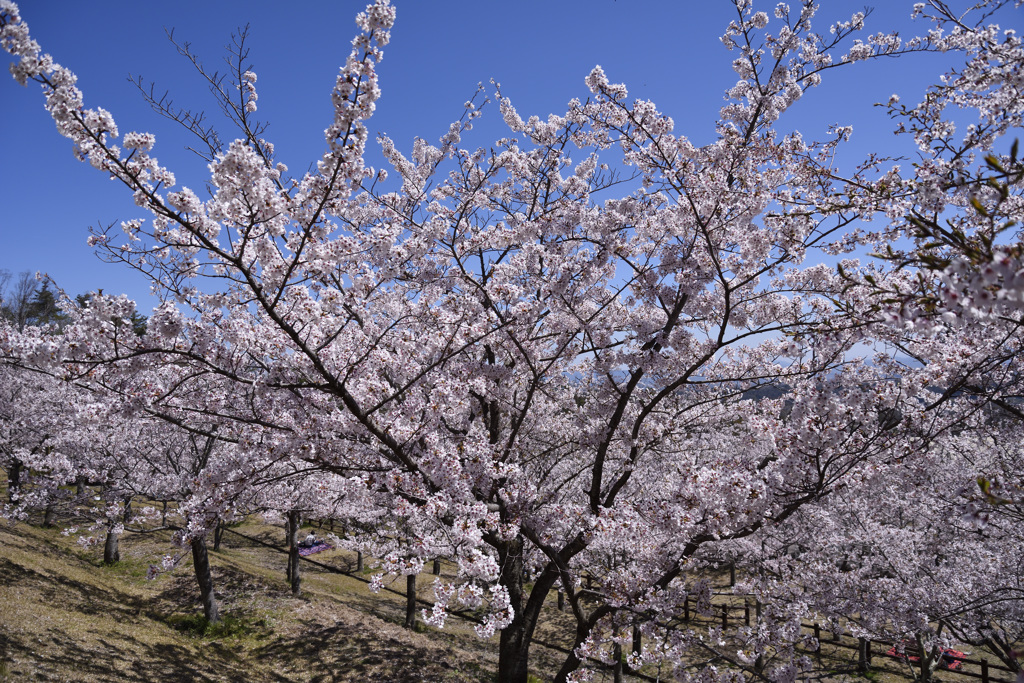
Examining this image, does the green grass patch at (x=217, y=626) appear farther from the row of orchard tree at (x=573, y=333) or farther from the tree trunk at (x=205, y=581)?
the row of orchard tree at (x=573, y=333)

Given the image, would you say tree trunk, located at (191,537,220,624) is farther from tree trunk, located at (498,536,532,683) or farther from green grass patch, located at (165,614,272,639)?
tree trunk, located at (498,536,532,683)

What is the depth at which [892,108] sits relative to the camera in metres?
5.00

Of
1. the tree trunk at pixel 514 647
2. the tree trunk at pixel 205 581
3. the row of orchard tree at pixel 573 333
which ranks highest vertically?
the row of orchard tree at pixel 573 333

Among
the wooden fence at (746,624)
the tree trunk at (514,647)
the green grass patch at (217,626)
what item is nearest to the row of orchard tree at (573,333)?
the tree trunk at (514,647)

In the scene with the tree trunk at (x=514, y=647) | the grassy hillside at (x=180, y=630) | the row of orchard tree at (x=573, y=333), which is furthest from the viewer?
the grassy hillside at (x=180, y=630)

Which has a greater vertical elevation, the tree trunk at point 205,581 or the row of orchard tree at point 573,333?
the row of orchard tree at point 573,333

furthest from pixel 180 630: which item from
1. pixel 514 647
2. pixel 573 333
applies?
pixel 573 333

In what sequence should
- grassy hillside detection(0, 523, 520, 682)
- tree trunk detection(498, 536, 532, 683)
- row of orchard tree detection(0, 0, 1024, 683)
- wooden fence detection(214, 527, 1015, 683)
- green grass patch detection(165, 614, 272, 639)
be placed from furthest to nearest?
1. green grass patch detection(165, 614, 272, 639)
2. wooden fence detection(214, 527, 1015, 683)
3. grassy hillside detection(0, 523, 520, 682)
4. tree trunk detection(498, 536, 532, 683)
5. row of orchard tree detection(0, 0, 1024, 683)

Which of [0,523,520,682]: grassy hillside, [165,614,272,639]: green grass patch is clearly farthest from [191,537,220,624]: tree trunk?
[0,523,520,682]: grassy hillside

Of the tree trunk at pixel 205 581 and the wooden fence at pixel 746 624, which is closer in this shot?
the wooden fence at pixel 746 624

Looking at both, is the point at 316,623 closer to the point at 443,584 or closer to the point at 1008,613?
the point at 443,584

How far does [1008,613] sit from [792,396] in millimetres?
10387

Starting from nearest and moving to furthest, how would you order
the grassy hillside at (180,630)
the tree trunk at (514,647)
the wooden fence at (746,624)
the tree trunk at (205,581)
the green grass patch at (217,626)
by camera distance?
1. the tree trunk at (514,647)
2. the grassy hillside at (180,630)
3. the wooden fence at (746,624)
4. the green grass patch at (217,626)
5. the tree trunk at (205,581)

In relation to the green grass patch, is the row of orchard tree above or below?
above
